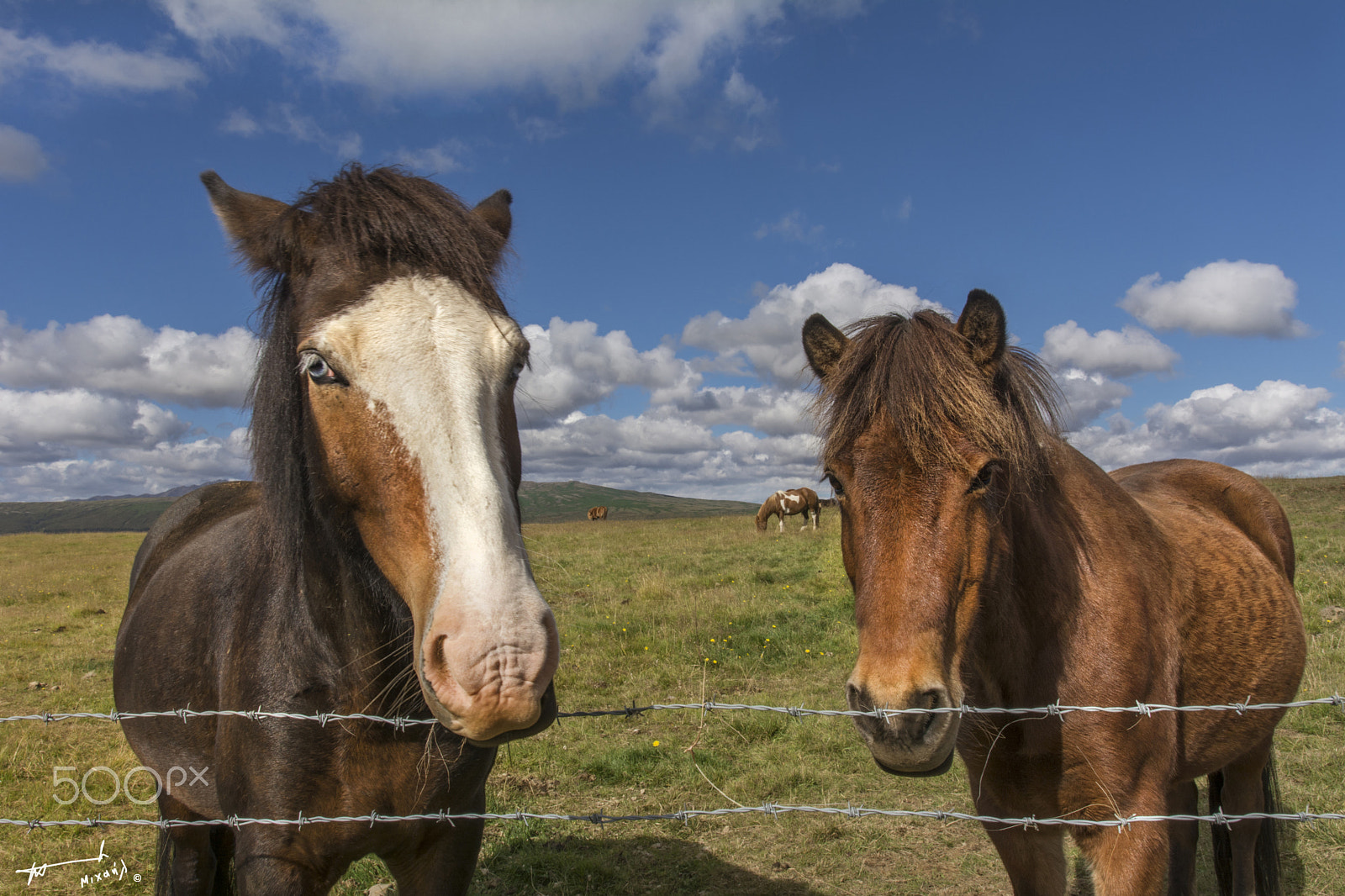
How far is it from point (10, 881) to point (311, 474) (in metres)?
4.35

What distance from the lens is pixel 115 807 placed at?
4.93m

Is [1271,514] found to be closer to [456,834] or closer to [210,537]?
[456,834]

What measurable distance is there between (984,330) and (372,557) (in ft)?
6.78

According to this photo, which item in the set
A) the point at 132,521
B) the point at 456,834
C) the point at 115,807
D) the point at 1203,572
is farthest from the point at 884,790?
the point at 132,521

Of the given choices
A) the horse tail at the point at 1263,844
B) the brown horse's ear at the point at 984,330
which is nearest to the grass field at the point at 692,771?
the horse tail at the point at 1263,844

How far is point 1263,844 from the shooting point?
3984mm

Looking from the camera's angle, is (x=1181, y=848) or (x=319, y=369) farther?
(x=1181, y=848)

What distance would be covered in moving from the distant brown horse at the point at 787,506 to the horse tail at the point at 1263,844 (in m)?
23.0

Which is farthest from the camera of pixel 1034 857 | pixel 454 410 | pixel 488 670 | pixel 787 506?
pixel 787 506

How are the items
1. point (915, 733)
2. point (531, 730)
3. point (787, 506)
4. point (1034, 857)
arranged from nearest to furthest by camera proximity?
point (531, 730)
point (915, 733)
point (1034, 857)
point (787, 506)

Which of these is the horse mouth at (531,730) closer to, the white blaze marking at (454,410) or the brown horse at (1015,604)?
the white blaze marking at (454,410)

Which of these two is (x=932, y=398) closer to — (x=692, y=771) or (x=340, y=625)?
(x=340, y=625)

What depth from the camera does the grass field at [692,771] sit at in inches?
164
